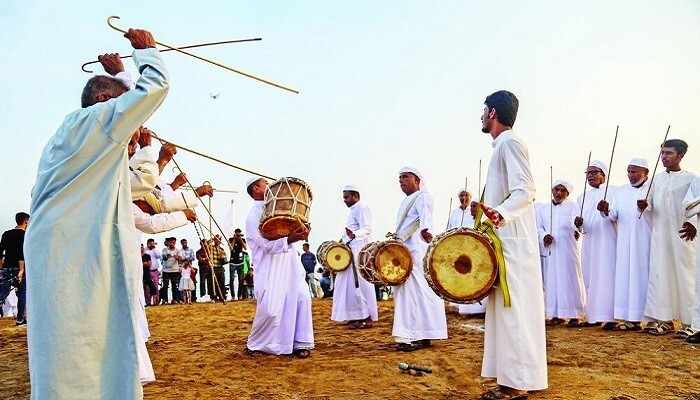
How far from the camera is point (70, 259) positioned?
2883mm

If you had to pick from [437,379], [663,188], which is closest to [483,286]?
[437,379]

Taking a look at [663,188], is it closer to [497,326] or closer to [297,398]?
[497,326]

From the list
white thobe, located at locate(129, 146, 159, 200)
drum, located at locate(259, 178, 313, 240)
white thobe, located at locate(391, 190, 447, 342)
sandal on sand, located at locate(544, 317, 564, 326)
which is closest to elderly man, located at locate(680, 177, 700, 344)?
sandal on sand, located at locate(544, 317, 564, 326)

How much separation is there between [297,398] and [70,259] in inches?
108

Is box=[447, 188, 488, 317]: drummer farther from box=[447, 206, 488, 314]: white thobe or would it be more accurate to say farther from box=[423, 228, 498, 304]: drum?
box=[423, 228, 498, 304]: drum

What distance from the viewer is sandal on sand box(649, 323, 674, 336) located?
26.7ft

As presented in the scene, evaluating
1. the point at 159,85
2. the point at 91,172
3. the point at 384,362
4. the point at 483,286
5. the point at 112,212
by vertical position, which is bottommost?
the point at 384,362

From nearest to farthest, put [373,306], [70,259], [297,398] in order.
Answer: [70,259] → [297,398] → [373,306]

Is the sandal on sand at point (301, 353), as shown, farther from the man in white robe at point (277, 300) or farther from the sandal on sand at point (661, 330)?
the sandal on sand at point (661, 330)

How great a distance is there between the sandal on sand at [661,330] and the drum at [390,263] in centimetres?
360

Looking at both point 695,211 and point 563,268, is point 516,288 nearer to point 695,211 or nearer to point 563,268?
point 695,211

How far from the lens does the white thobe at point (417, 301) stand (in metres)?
7.53

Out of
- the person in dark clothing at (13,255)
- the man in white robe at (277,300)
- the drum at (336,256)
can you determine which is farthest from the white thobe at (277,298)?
the person in dark clothing at (13,255)

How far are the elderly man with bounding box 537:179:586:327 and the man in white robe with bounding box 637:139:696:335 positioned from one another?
1590 mm
